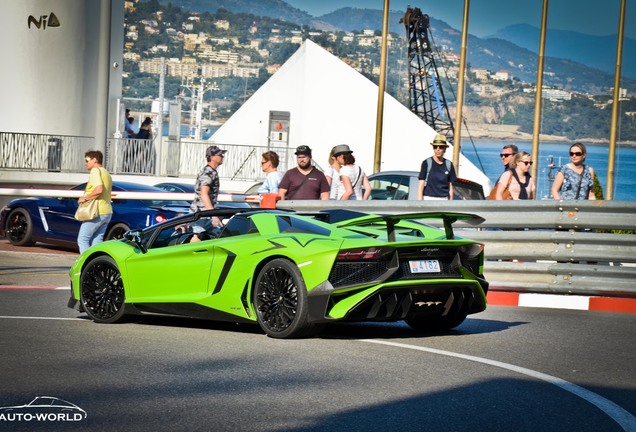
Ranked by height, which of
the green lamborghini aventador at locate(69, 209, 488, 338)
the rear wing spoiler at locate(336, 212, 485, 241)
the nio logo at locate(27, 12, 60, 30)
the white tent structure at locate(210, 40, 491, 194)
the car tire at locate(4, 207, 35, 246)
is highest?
the nio logo at locate(27, 12, 60, 30)

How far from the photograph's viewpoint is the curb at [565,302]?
13.5 metres

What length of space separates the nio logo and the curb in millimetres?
25891

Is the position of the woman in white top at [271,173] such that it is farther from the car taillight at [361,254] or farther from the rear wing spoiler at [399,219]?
the car taillight at [361,254]

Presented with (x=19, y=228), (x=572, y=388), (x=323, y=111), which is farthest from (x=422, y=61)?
(x=572, y=388)

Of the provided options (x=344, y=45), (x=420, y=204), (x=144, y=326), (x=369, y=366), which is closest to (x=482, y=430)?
(x=369, y=366)

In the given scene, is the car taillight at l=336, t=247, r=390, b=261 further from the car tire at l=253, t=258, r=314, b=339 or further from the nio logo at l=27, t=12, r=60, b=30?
the nio logo at l=27, t=12, r=60, b=30

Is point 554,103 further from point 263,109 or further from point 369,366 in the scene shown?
point 369,366

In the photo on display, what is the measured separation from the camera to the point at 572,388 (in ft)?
25.4

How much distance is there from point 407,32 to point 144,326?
84.3m

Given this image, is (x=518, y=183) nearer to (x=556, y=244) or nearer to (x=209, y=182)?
(x=556, y=244)

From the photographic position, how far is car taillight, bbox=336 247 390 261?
9.64 metres

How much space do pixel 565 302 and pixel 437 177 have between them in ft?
9.37

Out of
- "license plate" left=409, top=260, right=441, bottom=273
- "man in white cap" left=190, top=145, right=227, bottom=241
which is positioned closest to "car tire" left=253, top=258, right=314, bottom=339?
"license plate" left=409, top=260, right=441, bottom=273

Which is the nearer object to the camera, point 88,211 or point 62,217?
point 88,211
